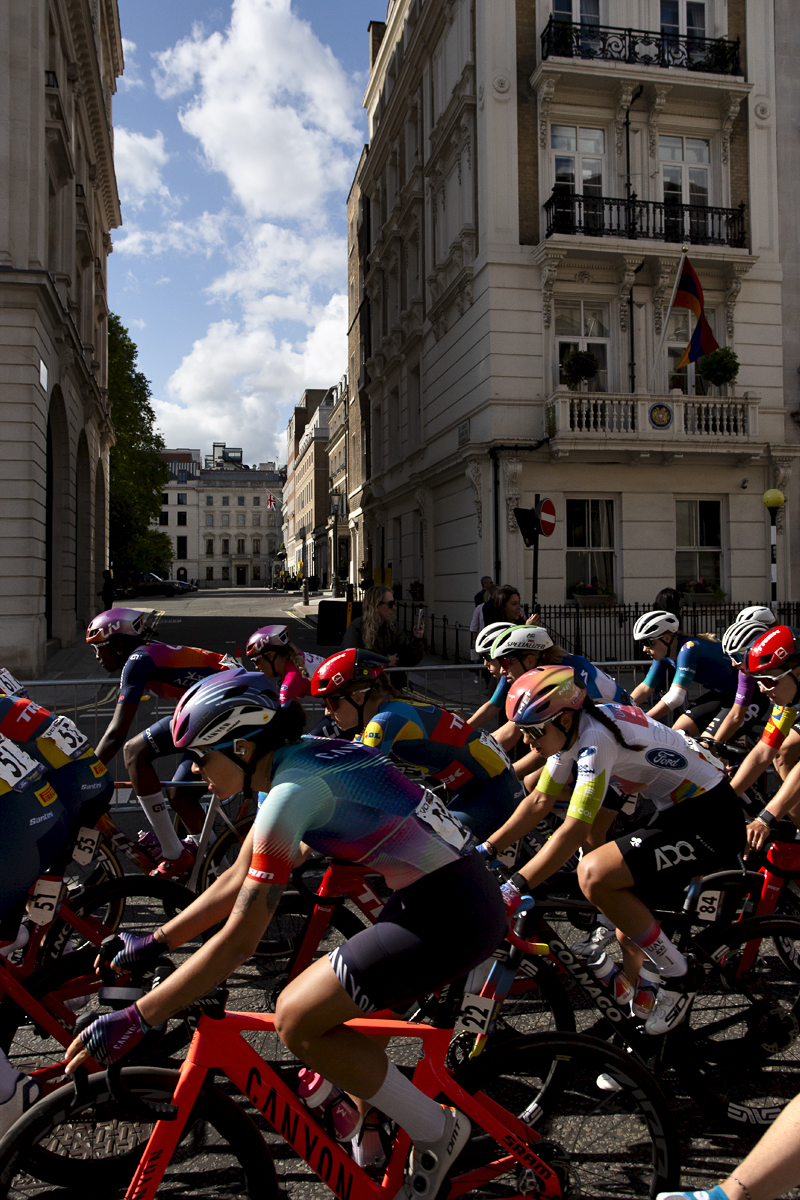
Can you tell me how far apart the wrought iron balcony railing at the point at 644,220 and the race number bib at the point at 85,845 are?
57.7ft

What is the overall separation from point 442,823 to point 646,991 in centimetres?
144

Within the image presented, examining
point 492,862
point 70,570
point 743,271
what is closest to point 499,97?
point 743,271

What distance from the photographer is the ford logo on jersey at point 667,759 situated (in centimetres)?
343

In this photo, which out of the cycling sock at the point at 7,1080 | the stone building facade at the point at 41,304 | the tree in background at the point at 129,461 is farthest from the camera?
the tree in background at the point at 129,461

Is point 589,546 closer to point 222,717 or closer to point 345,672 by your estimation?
point 345,672

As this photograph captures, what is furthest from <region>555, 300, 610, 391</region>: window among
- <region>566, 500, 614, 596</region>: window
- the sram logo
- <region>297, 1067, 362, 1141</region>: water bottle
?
<region>297, 1067, 362, 1141</region>: water bottle

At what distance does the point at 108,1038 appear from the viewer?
2.15 m

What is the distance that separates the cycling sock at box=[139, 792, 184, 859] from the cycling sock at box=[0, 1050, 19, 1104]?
2436 millimetres

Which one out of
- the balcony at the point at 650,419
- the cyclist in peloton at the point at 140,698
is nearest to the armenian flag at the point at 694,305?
the balcony at the point at 650,419

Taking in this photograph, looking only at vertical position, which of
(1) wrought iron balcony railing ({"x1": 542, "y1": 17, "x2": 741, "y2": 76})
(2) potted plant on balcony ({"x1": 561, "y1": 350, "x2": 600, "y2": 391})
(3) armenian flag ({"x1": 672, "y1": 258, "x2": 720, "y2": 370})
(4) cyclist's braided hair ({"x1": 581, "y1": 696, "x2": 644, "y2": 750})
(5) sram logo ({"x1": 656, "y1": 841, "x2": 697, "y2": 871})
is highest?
(1) wrought iron balcony railing ({"x1": 542, "y1": 17, "x2": 741, "y2": 76})

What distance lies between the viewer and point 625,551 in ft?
63.6

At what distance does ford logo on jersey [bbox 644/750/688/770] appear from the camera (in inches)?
135

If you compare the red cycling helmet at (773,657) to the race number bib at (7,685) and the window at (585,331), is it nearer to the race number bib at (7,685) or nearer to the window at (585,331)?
the race number bib at (7,685)

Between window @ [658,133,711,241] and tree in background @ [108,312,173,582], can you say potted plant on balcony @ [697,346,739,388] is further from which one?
tree in background @ [108,312,173,582]
